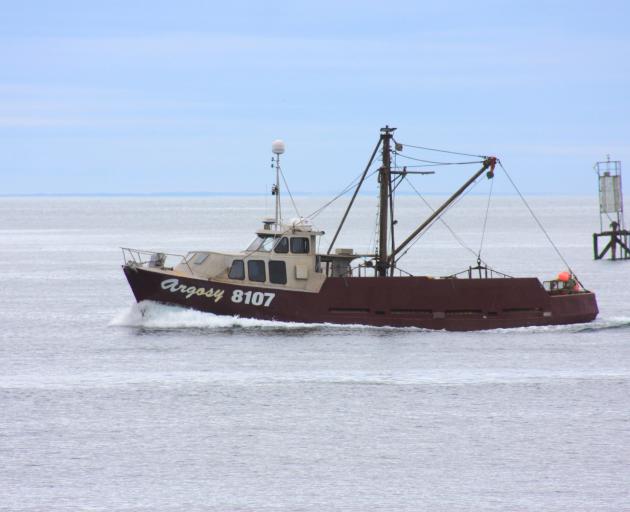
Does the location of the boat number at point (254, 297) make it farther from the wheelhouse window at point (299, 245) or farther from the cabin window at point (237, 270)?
the wheelhouse window at point (299, 245)

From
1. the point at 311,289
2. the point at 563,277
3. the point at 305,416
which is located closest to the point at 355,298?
the point at 311,289

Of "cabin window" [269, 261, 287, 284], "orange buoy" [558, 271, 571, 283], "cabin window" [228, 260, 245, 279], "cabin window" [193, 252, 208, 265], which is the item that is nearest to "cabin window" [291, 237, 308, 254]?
"cabin window" [269, 261, 287, 284]

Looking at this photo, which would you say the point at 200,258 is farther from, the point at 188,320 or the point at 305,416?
the point at 305,416

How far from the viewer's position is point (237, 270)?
1838 inches

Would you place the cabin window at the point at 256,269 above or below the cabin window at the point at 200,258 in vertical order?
below

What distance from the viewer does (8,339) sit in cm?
4866

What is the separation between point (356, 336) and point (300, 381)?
8.03 m

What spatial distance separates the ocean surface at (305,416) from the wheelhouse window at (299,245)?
Answer: 301 cm

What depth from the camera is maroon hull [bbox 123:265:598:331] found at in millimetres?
46438

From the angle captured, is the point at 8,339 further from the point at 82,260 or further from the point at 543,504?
the point at 82,260

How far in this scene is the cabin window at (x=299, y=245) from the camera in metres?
46.9

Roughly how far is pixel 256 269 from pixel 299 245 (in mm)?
1990

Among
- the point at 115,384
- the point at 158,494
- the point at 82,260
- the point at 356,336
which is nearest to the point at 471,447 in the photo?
the point at 158,494

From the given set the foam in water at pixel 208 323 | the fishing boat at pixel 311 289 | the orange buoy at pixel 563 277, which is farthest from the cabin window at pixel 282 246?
the orange buoy at pixel 563 277
